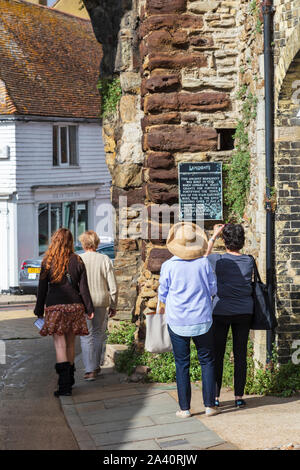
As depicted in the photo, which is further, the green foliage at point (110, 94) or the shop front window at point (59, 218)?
the shop front window at point (59, 218)

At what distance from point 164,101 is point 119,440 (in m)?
4.37

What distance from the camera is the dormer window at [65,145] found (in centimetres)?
2906

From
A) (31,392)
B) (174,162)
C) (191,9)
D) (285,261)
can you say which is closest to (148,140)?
(174,162)

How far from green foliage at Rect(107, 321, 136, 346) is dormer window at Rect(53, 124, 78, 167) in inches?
680

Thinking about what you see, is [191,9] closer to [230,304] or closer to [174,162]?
[174,162]

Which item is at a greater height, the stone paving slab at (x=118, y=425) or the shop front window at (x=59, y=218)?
the shop front window at (x=59, y=218)

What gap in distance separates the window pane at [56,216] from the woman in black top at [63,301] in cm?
1979

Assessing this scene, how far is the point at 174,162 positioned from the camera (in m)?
9.81

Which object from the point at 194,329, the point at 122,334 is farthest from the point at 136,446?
the point at 122,334

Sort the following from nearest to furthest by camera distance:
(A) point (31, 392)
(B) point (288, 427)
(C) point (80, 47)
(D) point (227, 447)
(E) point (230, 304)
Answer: (D) point (227, 447)
(B) point (288, 427)
(E) point (230, 304)
(A) point (31, 392)
(C) point (80, 47)

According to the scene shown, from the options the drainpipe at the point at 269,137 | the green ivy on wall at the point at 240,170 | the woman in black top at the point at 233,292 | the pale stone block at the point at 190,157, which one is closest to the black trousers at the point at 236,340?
the woman in black top at the point at 233,292

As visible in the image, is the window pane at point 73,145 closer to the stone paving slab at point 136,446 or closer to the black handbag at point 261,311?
the black handbag at point 261,311

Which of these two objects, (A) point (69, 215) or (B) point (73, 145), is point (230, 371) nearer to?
(A) point (69, 215)

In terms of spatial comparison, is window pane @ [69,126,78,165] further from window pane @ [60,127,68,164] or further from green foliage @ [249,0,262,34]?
green foliage @ [249,0,262,34]
